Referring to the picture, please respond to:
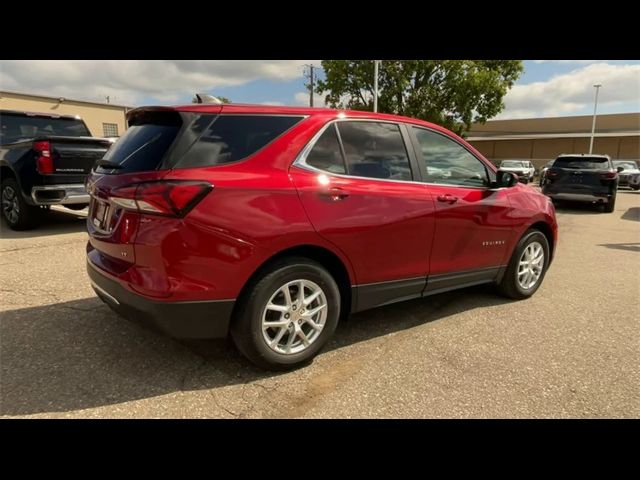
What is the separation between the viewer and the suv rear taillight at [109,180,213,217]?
250 centimetres

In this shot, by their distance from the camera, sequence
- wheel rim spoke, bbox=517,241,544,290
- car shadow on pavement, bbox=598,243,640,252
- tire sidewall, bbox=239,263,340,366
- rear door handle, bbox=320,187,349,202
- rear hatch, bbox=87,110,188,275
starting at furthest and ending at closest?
1. car shadow on pavement, bbox=598,243,640,252
2. wheel rim spoke, bbox=517,241,544,290
3. rear door handle, bbox=320,187,349,202
4. tire sidewall, bbox=239,263,340,366
5. rear hatch, bbox=87,110,188,275

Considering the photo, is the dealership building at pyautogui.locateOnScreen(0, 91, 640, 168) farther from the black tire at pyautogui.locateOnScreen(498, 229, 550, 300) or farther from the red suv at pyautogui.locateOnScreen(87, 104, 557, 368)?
the red suv at pyautogui.locateOnScreen(87, 104, 557, 368)

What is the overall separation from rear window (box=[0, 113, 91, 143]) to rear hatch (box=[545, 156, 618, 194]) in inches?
469

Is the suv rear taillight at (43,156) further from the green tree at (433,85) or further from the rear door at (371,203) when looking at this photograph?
the green tree at (433,85)

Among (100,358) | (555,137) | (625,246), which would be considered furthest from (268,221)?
(555,137)

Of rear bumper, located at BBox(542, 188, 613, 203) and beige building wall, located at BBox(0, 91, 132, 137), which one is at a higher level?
beige building wall, located at BBox(0, 91, 132, 137)

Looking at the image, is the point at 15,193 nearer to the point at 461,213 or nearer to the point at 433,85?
the point at 461,213

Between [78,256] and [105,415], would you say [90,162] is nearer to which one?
[78,256]

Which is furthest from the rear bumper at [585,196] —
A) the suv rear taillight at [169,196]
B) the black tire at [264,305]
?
the suv rear taillight at [169,196]

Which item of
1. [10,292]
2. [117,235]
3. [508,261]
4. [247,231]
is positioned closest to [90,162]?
[10,292]

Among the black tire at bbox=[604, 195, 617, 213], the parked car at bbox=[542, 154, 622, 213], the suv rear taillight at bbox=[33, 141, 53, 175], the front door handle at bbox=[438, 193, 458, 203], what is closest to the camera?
the front door handle at bbox=[438, 193, 458, 203]

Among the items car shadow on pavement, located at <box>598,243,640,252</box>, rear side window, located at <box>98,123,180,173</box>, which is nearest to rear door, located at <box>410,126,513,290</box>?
rear side window, located at <box>98,123,180,173</box>

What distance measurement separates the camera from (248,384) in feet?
9.38

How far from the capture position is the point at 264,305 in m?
2.79
